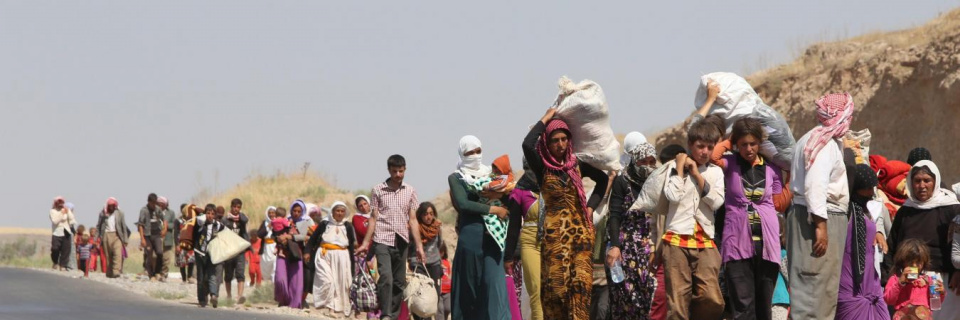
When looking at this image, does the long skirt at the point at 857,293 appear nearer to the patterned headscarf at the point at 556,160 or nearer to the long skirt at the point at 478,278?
the patterned headscarf at the point at 556,160

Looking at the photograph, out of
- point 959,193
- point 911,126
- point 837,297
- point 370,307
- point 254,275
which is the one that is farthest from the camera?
point 254,275

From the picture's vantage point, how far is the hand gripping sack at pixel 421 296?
16.3m

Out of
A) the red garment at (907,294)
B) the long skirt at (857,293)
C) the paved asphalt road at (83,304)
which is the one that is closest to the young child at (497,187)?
the long skirt at (857,293)

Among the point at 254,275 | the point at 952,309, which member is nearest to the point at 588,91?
the point at 952,309

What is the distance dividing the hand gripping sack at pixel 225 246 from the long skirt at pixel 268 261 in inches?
342

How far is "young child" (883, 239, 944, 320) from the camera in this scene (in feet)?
38.1

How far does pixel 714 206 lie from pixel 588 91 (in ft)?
4.11

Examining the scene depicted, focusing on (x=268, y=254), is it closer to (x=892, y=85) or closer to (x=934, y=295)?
(x=892, y=85)

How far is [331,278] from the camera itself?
68.4 feet

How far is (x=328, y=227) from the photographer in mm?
20922

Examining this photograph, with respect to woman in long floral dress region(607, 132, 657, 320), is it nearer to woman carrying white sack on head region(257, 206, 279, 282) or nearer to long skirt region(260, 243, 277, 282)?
woman carrying white sack on head region(257, 206, 279, 282)

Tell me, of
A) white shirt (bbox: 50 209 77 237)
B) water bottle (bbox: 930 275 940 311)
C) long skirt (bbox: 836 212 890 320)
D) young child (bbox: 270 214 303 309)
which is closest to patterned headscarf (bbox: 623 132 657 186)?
long skirt (bbox: 836 212 890 320)

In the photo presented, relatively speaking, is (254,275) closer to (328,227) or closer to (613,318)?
(328,227)

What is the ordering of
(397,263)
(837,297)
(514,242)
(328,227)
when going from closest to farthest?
1. (837,297)
2. (514,242)
3. (397,263)
4. (328,227)
